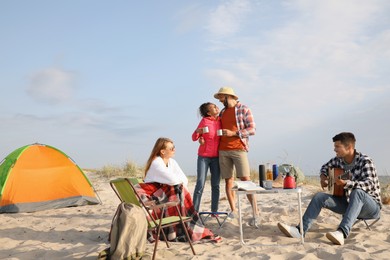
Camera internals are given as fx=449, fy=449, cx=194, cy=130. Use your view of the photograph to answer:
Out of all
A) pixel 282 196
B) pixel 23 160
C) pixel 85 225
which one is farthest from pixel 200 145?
pixel 23 160

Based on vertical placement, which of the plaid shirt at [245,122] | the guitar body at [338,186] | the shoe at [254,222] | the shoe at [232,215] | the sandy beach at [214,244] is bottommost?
the sandy beach at [214,244]

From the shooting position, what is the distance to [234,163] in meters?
6.04

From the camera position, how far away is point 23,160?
8.55m

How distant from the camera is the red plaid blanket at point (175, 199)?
5.27 metres

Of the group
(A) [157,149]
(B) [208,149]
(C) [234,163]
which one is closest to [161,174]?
(A) [157,149]

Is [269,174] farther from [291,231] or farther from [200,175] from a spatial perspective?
[200,175]

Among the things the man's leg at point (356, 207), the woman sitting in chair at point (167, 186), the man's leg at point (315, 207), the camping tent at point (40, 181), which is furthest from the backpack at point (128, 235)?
the camping tent at point (40, 181)

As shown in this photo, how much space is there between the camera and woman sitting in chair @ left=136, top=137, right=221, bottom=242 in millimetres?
5246

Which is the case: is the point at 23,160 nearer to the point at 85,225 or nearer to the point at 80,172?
the point at 80,172

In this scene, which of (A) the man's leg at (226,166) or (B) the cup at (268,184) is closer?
(B) the cup at (268,184)

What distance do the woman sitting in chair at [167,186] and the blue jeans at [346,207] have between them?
3.67 feet

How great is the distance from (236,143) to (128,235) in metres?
2.18

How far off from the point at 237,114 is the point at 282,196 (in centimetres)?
364

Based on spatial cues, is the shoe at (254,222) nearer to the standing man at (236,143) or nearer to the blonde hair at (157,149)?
the standing man at (236,143)
